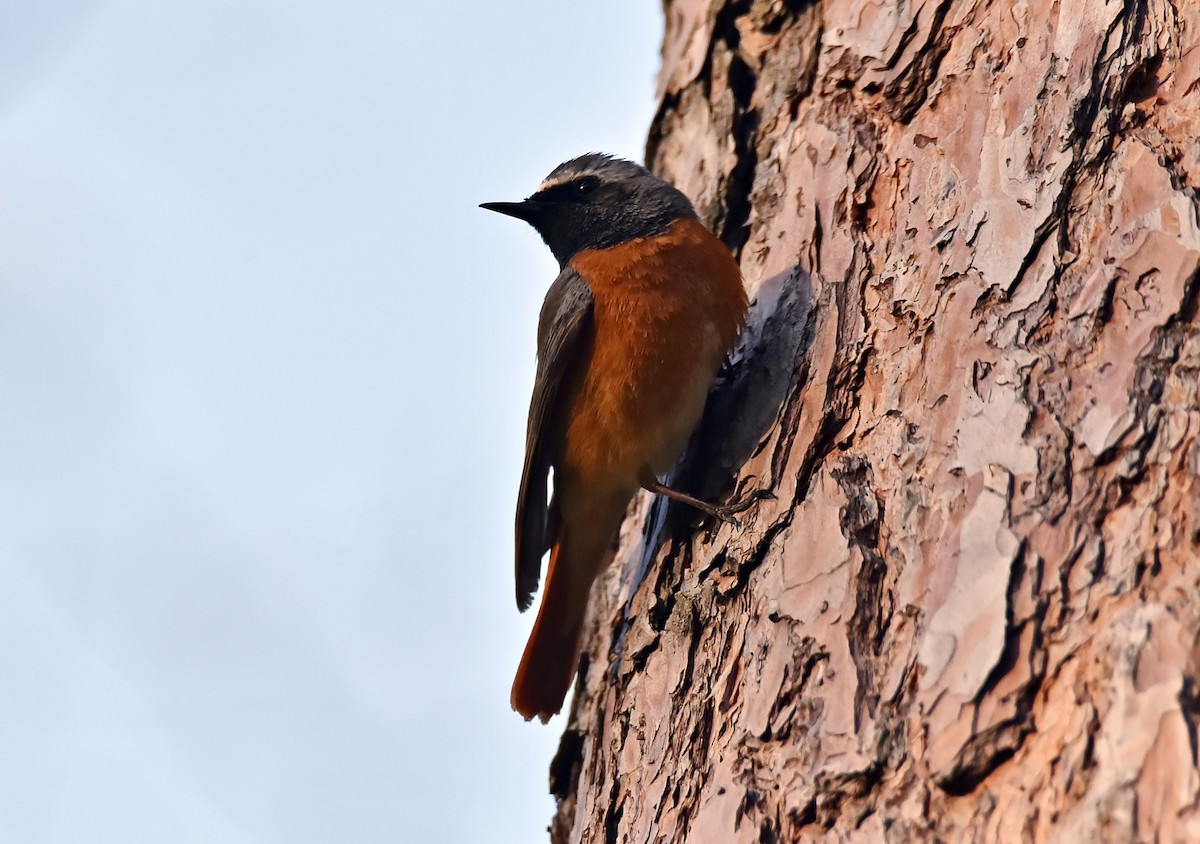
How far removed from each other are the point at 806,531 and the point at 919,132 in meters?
1.51

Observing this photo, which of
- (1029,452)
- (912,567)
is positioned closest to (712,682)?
(912,567)

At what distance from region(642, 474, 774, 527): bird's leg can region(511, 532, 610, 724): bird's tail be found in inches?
21.7

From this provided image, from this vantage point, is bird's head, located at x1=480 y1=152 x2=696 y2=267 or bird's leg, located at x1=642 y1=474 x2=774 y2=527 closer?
bird's leg, located at x1=642 y1=474 x2=774 y2=527

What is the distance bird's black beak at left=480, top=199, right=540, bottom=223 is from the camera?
18.6 feet

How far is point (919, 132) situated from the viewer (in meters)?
3.94

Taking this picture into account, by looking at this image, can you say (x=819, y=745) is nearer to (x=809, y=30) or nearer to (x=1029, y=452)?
(x=1029, y=452)

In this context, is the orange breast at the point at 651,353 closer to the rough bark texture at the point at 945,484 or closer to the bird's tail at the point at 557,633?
the rough bark texture at the point at 945,484

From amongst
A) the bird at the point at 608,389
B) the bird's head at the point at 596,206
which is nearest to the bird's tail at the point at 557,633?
the bird at the point at 608,389

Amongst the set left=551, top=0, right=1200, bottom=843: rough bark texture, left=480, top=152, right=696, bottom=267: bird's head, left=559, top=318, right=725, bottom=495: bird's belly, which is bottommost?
left=551, top=0, right=1200, bottom=843: rough bark texture

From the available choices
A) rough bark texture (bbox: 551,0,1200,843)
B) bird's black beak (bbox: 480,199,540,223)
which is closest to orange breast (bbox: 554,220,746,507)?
rough bark texture (bbox: 551,0,1200,843)

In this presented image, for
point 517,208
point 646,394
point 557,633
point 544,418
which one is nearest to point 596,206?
point 517,208

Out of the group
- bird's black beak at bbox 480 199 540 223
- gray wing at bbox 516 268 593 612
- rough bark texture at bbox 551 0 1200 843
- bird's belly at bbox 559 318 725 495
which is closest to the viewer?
rough bark texture at bbox 551 0 1200 843

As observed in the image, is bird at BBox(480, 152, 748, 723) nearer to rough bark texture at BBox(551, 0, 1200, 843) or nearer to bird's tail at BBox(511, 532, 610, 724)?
bird's tail at BBox(511, 532, 610, 724)

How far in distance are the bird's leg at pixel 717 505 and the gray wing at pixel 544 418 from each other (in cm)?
63
